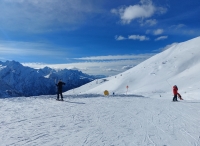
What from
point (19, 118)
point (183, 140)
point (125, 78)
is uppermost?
point (125, 78)

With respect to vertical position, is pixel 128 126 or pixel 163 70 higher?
pixel 163 70

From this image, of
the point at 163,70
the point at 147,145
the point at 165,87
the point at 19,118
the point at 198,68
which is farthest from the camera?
the point at 163,70

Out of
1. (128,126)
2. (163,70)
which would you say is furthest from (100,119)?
(163,70)

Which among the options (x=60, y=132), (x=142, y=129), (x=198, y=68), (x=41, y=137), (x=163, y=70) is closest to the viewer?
(x=41, y=137)

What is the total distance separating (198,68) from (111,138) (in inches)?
2742

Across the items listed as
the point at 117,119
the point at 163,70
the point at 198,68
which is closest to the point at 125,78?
the point at 163,70

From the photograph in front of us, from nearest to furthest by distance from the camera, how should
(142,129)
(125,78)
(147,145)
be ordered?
(147,145) → (142,129) → (125,78)

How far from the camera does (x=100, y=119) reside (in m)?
12.9

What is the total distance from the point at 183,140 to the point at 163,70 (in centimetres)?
8106

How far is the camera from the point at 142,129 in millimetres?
10570

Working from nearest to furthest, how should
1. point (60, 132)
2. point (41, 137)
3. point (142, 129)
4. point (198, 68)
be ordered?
point (41, 137) < point (60, 132) < point (142, 129) < point (198, 68)

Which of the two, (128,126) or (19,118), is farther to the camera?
(19,118)

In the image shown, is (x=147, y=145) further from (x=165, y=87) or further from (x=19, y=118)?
(x=165, y=87)

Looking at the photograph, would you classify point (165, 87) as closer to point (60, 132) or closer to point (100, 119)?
point (100, 119)
